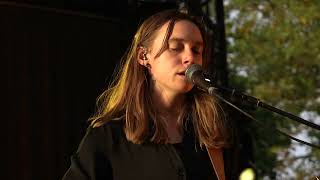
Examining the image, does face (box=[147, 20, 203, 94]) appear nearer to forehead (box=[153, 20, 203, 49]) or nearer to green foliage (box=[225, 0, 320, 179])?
forehead (box=[153, 20, 203, 49])

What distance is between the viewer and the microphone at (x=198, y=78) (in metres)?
2.08

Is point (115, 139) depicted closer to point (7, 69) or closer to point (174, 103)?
point (174, 103)

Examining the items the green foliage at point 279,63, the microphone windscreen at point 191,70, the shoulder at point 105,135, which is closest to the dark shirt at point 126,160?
the shoulder at point 105,135

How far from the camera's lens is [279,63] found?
1541cm

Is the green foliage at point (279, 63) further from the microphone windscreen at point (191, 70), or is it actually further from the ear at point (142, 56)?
the microphone windscreen at point (191, 70)

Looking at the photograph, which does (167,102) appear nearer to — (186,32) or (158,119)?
(158,119)

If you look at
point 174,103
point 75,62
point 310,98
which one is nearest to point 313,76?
point 310,98

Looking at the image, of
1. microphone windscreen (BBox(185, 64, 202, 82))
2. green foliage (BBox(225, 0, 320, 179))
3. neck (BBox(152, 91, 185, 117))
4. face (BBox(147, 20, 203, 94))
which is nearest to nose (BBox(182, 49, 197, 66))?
face (BBox(147, 20, 203, 94))

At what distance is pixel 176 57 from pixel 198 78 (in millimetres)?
296

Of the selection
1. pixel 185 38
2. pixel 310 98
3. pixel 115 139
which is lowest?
pixel 310 98

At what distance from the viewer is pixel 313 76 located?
1523 cm

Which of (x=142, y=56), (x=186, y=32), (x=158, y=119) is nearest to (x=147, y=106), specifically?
(x=158, y=119)

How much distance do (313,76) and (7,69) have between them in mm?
11398

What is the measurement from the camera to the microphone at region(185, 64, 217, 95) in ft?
6.82
